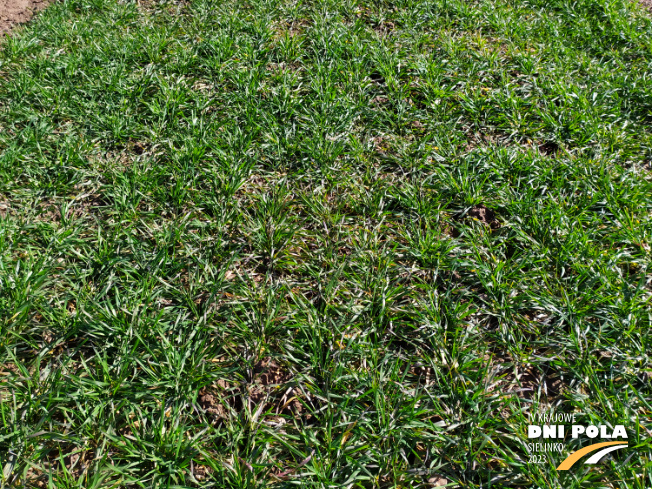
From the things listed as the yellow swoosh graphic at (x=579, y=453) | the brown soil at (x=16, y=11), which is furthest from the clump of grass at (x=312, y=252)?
the brown soil at (x=16, y=11)

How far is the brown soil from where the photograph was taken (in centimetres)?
382

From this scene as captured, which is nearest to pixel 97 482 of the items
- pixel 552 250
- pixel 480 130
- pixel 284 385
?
pixel 284 385

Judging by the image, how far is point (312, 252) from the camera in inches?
95.2

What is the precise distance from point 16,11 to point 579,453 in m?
5.50

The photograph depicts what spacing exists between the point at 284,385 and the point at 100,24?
372cm

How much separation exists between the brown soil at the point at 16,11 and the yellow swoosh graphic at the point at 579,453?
5.17 m

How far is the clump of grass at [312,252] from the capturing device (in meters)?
1.73

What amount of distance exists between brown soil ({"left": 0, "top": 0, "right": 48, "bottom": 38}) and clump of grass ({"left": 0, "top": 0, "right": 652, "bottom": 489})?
1.19 ft

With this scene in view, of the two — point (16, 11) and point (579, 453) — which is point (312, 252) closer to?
point (579, 453)

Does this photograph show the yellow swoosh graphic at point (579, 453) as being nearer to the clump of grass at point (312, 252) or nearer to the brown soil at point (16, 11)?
the clump of grass at point (312, 252)

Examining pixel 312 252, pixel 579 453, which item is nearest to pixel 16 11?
pixel 312 252

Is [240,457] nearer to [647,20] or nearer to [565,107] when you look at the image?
[565,107]

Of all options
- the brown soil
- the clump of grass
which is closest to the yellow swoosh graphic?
the clump of grass

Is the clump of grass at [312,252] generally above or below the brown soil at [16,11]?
below
